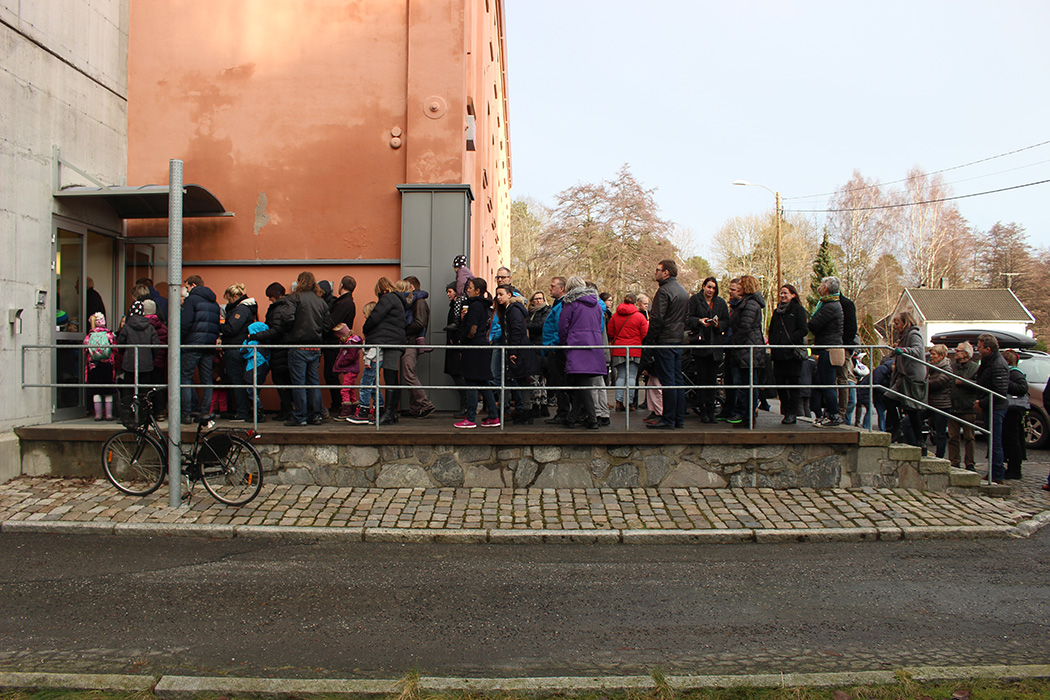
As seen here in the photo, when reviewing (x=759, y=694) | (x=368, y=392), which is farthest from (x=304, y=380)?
(x=759, y=694)

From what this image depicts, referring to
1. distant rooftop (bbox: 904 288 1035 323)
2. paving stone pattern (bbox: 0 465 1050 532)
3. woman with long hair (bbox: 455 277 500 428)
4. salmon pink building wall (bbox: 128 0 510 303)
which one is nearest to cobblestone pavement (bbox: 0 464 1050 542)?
paving stone pattern (bbox: 0 465 1050 532)

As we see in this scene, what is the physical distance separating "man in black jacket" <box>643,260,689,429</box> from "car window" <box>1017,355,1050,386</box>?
7.46m

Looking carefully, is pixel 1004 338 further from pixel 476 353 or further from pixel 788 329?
pixel 476 353

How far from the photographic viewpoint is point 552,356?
27.8 ft

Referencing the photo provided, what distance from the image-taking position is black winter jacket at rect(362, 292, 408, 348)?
326 inches

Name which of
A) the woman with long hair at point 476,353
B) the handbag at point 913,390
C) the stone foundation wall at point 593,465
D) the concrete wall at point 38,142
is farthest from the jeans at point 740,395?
the concrete wall at point 38,142

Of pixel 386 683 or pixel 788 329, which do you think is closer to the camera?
pixel 386 683

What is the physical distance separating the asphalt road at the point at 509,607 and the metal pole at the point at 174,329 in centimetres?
82

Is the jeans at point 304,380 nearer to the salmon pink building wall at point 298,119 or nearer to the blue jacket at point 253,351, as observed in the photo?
the blue jacket at point 253,351

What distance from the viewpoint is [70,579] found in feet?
16.9

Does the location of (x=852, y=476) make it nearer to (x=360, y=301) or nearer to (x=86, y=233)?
(x=360, y=301)

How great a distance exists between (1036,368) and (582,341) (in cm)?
894

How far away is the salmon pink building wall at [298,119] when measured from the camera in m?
10.2

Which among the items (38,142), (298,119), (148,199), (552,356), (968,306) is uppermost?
(298,119)
